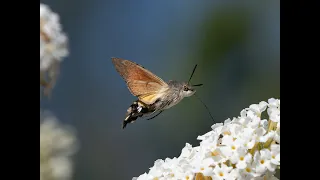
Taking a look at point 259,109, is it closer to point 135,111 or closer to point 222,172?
point 222,172

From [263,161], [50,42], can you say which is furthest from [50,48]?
[263,161]

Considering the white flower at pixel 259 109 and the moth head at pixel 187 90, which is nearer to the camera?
the white flower at pixel 259 109

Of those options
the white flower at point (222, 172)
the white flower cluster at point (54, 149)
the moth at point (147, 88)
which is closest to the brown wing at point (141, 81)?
the moth at point (147, 88)

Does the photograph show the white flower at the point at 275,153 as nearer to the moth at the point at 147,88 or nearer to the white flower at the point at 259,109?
the white flower at the point at 259,109

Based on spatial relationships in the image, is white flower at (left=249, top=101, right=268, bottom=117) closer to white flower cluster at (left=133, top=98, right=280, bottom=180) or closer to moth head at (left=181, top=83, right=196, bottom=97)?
white flower cluster at (left=133, top=98, right=280, bottom=180)

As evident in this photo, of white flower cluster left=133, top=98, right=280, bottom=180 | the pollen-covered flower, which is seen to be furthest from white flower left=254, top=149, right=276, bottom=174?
the pollen-covered flower
